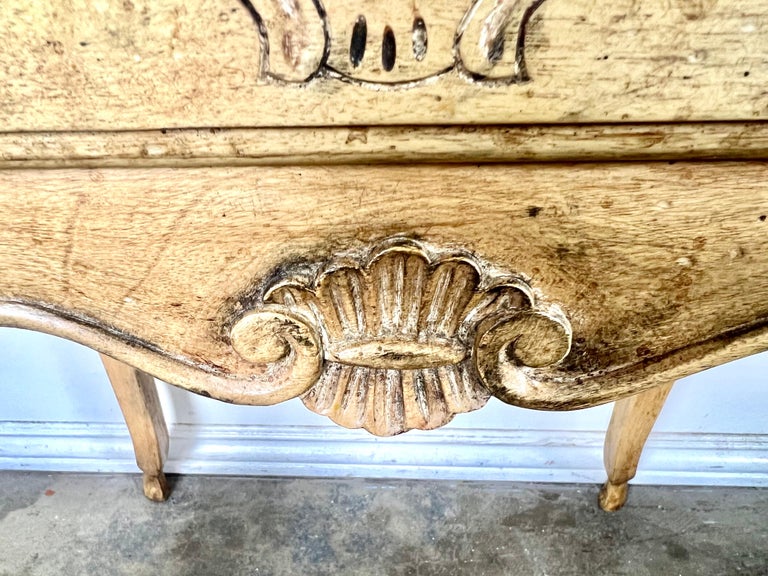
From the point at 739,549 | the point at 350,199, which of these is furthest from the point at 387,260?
the point at 739,549

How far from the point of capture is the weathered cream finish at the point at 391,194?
28 centimetres

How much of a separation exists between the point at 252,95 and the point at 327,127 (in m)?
0.04

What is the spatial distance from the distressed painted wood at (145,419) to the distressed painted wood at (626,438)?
578 millimetres

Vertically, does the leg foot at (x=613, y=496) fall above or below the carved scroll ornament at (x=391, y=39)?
below

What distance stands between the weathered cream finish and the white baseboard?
51 cm

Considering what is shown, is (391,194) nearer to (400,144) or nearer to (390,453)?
(400,144)

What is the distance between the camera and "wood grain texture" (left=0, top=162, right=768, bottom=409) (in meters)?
0.32

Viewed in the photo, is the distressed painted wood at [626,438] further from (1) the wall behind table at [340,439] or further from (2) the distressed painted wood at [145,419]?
(2) the distressed painted wood at [145,419]

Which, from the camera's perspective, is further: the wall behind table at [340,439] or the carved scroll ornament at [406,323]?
the wall behind table at [340,439]

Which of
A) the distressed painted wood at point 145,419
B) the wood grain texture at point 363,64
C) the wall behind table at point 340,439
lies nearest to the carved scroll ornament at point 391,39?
the wood grain texture at point 363,64

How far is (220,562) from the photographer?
0.82m

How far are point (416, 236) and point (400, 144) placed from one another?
0.18ft

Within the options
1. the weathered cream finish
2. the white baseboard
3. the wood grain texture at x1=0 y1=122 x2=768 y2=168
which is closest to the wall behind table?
the white baseboard

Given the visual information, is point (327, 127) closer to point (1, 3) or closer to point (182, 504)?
point (1, 3)
